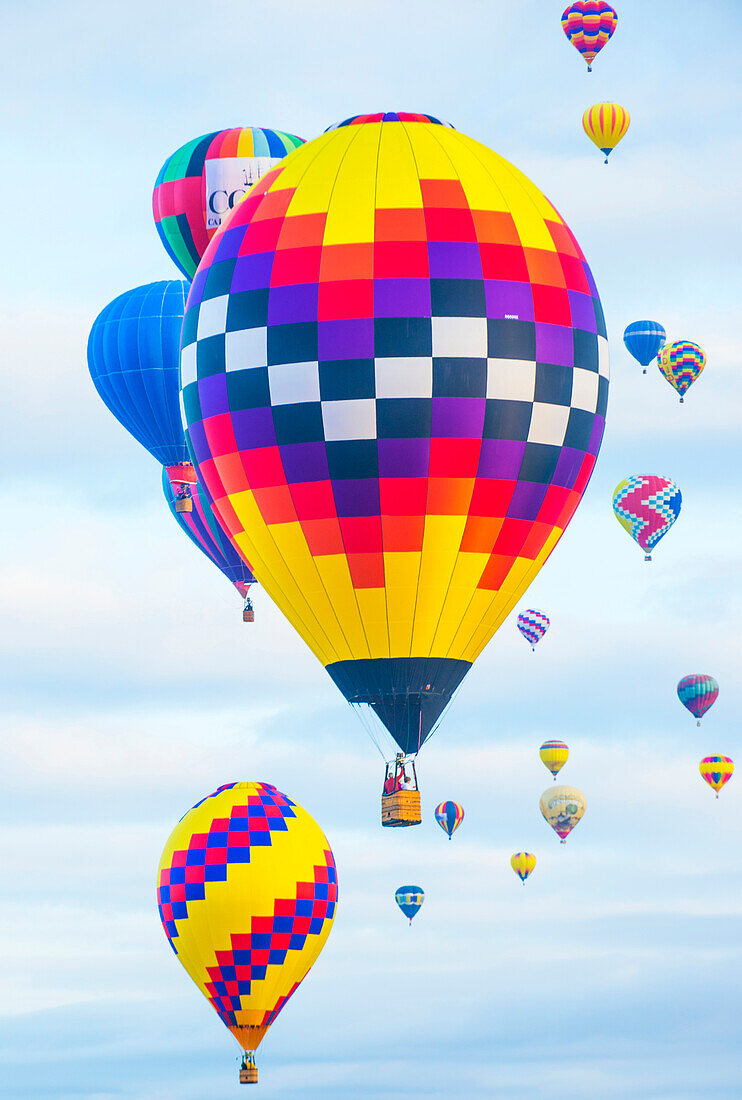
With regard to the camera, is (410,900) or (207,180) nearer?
(207,180)

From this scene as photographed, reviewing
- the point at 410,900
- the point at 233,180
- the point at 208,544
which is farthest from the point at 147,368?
the point at 410,900

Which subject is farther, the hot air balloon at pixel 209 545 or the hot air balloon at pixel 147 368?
the hot air balloon at pixel 209 545

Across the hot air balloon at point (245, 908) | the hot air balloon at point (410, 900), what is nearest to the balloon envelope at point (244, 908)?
the hot air balloon at point (245, 908)

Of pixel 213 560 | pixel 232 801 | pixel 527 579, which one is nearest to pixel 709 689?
pixel 213 560

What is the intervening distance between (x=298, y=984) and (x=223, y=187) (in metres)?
10.9

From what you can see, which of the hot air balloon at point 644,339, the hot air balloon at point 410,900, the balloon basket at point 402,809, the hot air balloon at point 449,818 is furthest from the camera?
the hot air balloon at point 644,339

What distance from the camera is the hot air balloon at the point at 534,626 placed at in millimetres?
47344

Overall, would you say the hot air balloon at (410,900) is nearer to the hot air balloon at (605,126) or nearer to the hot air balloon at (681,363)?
the hot air balloon at (681,363)

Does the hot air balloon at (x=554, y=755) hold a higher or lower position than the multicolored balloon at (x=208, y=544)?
higher

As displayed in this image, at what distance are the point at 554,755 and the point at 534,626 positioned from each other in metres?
2.54

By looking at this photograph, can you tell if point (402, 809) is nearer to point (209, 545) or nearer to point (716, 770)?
point (209, 545)

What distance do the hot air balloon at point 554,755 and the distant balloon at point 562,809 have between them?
42 centimetres

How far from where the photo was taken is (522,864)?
154 feet

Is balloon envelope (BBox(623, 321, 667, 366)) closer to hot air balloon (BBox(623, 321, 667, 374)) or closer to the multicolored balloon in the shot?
hot air balloon (BBox(623, 321, 667, 374))
